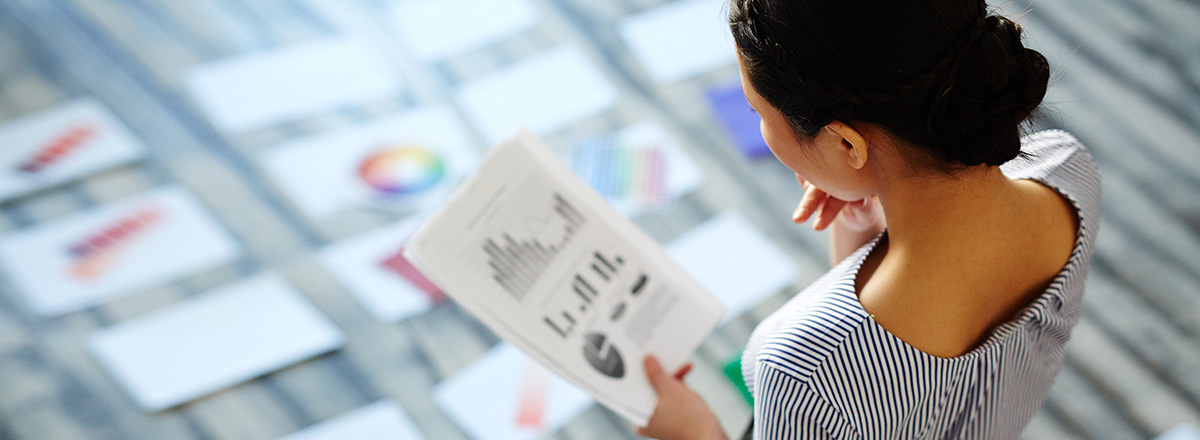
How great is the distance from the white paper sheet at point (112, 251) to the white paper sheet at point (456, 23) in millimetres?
557

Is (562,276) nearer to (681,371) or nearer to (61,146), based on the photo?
(681,371)

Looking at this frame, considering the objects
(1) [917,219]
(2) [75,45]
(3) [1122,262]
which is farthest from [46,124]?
(3) [1122,262]

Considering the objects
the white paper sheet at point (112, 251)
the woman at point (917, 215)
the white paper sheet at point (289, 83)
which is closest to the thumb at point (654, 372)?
the woman at point (917, 215)

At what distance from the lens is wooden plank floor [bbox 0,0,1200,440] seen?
4.18 ft

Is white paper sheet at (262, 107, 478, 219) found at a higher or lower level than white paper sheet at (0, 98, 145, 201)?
lower

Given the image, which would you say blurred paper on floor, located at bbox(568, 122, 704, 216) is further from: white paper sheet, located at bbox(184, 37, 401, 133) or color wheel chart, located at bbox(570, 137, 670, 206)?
white paper sheet, located at bbox(184, 37, 401, 133)

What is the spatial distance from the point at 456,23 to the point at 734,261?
805mm

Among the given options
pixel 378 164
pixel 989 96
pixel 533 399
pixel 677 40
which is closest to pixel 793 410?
pixel 989 96

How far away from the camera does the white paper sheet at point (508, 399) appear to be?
1.25m

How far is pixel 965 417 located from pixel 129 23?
1.73m

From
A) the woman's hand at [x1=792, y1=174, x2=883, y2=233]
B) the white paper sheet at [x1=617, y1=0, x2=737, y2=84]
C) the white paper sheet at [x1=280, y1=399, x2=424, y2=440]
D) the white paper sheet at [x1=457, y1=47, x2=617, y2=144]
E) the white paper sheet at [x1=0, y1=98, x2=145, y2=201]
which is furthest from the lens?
the white paper sheet at [x1=617, y1=0, x2=737, y2=84]

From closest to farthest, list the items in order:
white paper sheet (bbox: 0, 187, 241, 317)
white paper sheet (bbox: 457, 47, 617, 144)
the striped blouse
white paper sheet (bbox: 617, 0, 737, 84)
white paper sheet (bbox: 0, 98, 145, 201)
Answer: the striped blouse → white paper sheet (bbox: 0, 187, 241, 317) → white paper sheet (bbox: 0, 98, 145, 201) → white paper sheet (bbox: 457, 47, 617, 144) → white paper sheet (bbox: 617, 0, 737, 84)

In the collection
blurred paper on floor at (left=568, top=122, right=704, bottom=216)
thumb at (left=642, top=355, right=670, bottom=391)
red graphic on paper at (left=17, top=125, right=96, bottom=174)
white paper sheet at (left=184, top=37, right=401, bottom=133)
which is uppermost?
red graphic on paper at (left=17, top=125, right=96, bottom=174)

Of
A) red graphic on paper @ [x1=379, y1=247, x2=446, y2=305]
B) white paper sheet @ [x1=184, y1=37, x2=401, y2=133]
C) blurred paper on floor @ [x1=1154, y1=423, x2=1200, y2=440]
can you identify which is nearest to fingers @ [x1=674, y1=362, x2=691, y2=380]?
red graphic on paper @ [x1=379, y1=247, x2=446, y2=305]
